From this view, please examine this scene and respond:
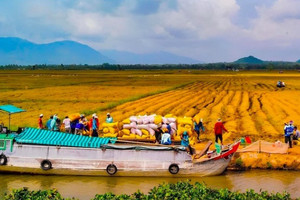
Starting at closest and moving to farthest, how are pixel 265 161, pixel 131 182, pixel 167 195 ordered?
pixel 167 195 → pixel 131 182 → pixel 265 161

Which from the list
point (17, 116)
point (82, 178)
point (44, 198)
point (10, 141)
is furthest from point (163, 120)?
point (17, 116)

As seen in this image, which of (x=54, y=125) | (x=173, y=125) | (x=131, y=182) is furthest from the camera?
(x=173, y=125)

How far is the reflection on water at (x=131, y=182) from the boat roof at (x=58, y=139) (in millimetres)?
1579

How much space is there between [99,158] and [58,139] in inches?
89.2

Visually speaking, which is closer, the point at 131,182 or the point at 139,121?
the point at 131,182

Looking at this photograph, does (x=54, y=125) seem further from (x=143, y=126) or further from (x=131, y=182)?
(x=131, y=182)

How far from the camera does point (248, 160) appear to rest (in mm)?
20594

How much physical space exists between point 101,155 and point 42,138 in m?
3.07

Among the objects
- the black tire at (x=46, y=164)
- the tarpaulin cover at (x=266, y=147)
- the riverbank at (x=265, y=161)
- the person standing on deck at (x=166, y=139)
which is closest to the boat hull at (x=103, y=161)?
the black tire at (x=46, y=164)

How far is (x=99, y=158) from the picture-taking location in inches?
746

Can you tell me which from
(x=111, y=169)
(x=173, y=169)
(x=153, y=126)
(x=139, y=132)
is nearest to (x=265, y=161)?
(x=173, y=169)

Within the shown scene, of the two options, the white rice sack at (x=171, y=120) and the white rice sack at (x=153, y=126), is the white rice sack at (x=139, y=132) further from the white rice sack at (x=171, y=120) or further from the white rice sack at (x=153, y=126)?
the white rice sack at (x=171, y=120)

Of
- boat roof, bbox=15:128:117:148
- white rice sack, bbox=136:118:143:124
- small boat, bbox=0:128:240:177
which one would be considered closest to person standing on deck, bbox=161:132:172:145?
small boat, bbox=0:128:240:177

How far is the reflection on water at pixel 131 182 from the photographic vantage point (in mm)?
16922
